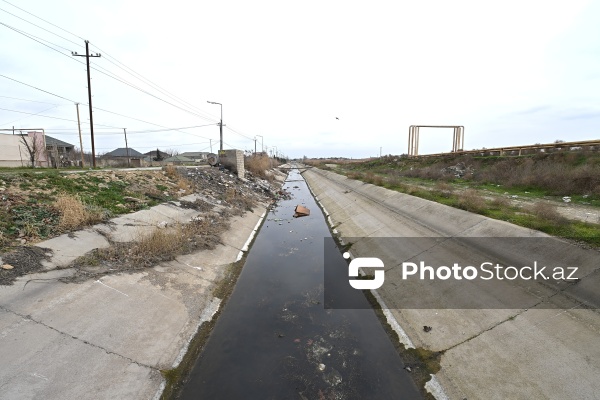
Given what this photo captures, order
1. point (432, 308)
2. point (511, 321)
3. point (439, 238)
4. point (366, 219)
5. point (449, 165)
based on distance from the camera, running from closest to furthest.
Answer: point (511, 321), point (432, 308), point (439, 238), point (366, 219), point (449, 165)

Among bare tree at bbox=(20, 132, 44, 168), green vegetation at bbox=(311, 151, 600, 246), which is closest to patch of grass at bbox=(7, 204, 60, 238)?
green vegetation at bbox=(311, 151, 600, 246)

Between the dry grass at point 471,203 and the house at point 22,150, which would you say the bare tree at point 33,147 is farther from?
the dry grass at point 471,203

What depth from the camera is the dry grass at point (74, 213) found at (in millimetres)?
9602

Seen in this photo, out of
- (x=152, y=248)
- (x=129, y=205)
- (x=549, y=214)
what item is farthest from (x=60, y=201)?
(x=549, y=214)

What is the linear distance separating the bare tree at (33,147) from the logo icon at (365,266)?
4039 centimetres

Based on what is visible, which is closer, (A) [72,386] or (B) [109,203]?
(A) [72,386]

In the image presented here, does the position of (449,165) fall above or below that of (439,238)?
above

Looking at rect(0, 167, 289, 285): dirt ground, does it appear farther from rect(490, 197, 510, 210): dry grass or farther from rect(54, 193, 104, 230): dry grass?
rect(490, 197, 510, 210): dry grass

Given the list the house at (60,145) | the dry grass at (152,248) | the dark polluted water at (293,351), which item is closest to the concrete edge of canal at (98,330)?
the dry grass at (152,248)

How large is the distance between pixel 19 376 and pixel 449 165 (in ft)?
119

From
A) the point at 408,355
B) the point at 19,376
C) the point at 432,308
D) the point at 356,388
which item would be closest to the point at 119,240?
the point at 19,376

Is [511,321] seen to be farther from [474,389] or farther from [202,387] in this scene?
[202,387]

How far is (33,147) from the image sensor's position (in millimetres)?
35719

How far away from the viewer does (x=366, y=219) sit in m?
18.8
